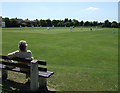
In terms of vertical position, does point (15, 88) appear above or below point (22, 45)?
below

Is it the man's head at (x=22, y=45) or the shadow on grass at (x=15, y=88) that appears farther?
the man's head at (x=22, y=45)

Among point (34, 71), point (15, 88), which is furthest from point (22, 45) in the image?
point (15, 88)

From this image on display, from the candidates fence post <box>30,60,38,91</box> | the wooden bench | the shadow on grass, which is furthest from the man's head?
the shadow on grass

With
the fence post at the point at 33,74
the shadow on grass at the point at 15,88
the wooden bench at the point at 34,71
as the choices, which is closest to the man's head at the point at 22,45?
the wooden bench at the point at 34,71

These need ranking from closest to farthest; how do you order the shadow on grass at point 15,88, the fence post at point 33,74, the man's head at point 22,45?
1. the fence post at point 33,74
2. the shadow on grass at point 15,88
3. the man's head at point 22,45

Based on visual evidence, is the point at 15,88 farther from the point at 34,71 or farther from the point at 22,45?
the point at 22,45

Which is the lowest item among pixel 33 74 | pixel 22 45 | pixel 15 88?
pixel 15 88

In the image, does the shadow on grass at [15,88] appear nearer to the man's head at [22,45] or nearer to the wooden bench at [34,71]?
the wooden bench at [34,71]

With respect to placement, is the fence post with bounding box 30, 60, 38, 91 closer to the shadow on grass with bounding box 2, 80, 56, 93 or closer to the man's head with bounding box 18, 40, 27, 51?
the shadow on grass with bounding box 2, 80, 56, 93

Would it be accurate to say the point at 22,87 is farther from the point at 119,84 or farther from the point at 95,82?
the point at 119,84

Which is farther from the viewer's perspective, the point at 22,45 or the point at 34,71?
the point at 22,45

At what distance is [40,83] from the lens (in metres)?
4.51

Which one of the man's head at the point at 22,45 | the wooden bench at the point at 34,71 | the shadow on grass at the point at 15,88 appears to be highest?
the man's head at the point at 22,45

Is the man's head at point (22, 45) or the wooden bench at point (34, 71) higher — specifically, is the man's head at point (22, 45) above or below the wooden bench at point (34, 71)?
above
